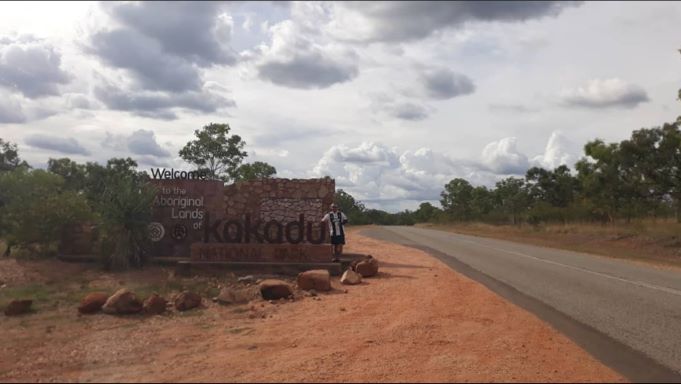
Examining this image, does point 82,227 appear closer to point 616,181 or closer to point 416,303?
point 416,303

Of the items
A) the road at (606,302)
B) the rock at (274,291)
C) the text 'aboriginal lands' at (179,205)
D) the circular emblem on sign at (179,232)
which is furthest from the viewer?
the text 'aboriginal lands' at (179,205)

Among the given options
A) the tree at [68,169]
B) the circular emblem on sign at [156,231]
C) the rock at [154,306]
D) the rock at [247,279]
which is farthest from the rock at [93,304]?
the tree at [68,169]

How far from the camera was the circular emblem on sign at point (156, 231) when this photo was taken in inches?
717

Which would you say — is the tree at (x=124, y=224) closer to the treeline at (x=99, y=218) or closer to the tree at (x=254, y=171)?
the treeline at (x=99, y=218)

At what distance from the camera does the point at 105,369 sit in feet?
21.6

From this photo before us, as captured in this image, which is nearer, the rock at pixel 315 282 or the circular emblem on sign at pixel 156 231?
the rock at pixel 315 282

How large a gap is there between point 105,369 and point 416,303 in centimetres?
577


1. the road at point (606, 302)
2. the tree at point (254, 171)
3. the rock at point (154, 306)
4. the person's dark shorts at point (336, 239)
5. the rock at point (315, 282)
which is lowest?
the road at point (606, 302)

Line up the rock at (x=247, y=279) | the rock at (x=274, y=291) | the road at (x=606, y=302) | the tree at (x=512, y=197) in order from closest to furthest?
the road at (x=606, y=302) < the rock at (x=274, y=291) < the rock at (x=247, y=279) < the tree at (x=512, y=197)

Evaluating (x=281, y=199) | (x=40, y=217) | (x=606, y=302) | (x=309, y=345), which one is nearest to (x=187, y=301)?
(x=309, y=345)

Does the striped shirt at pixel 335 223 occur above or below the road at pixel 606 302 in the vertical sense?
above

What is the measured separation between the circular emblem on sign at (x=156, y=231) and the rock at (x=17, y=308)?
7.33 m

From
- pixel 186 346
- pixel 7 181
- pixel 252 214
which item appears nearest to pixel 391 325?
pixel 186 346

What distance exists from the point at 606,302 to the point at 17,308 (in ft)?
34.7
